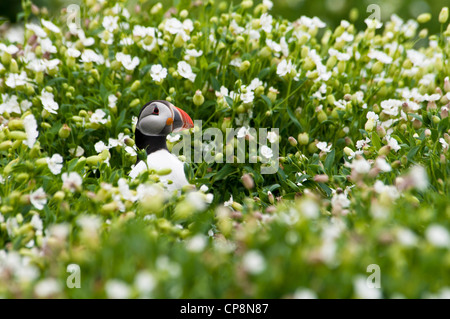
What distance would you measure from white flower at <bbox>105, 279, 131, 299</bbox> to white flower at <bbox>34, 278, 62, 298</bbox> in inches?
5.1

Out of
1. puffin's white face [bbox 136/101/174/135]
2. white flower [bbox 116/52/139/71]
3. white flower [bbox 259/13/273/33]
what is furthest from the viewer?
white flower [bbox 259/13/273/33]

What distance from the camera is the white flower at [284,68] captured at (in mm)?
2889

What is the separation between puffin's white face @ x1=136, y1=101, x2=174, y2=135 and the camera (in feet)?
8.32

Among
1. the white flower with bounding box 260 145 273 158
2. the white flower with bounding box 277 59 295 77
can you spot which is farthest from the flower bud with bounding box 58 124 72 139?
the white flower with bounding box 277 59 295 77

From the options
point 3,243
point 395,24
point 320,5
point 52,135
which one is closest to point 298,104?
point 395,24

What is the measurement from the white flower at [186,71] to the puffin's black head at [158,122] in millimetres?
366

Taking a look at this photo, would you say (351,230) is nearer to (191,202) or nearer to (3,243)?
(191,202)

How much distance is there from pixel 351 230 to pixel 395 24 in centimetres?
Result: 239

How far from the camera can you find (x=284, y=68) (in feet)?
9.58

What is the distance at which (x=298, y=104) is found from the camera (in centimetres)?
317

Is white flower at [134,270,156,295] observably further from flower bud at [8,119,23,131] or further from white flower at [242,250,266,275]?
flower bud at [8,119,23,131]

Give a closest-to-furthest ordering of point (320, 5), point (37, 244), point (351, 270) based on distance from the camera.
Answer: point (351, 270)
point (37, 244)
point (320, 5)

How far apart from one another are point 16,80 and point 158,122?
3.01 feet

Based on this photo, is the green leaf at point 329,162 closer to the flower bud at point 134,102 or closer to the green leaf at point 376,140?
the green leaf at point 376,140
